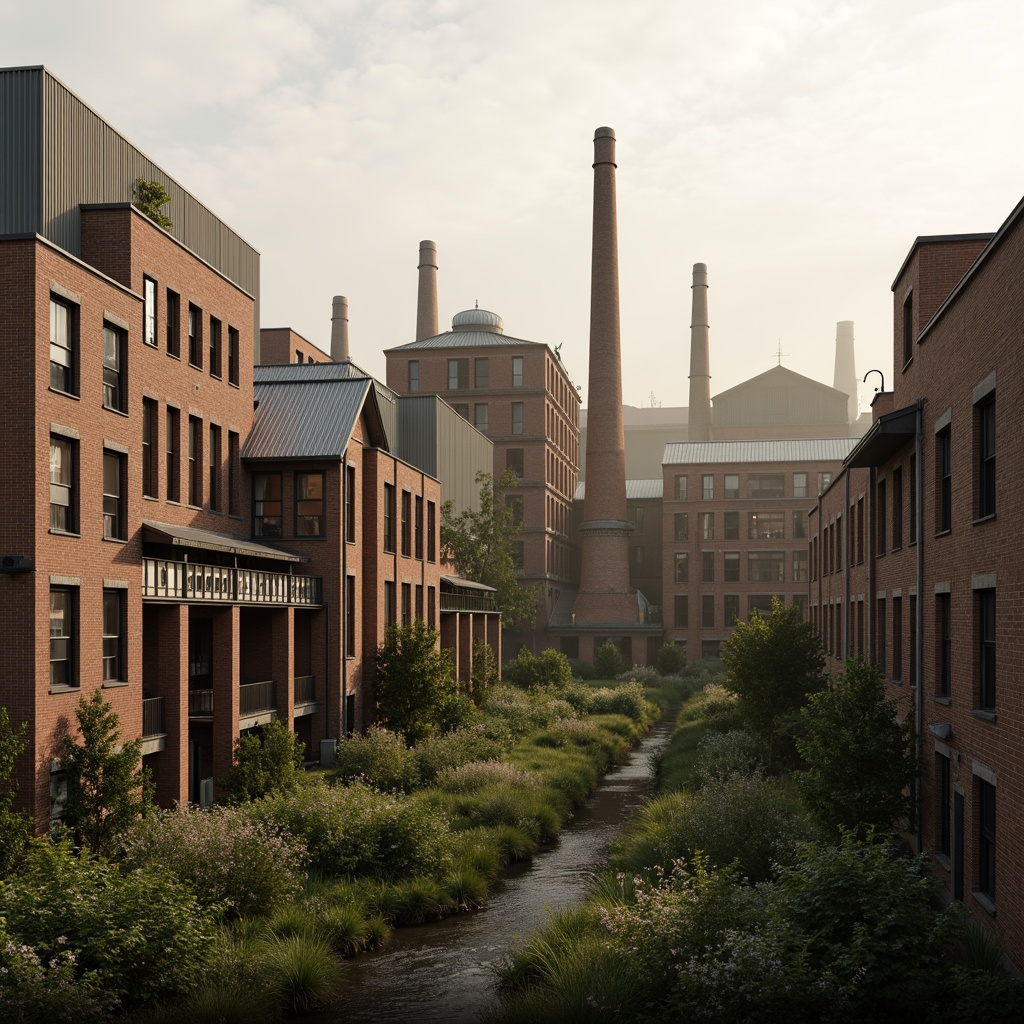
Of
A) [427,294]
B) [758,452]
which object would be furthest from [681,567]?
[427,294]

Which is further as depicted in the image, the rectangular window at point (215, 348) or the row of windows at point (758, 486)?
the row of windows at point (758, 486)

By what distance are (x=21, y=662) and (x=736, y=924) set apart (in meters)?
13.5

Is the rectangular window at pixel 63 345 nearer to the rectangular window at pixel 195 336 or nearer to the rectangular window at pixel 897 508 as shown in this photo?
the rectangular window at pixel 195 336

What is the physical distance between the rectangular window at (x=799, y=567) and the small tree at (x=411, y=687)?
156 feet

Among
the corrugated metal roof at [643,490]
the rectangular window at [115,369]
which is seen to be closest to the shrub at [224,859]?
the rectangular window at [115,369]

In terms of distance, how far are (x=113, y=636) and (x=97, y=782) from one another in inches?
140

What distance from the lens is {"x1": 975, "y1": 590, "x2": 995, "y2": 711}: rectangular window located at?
16.5 meters


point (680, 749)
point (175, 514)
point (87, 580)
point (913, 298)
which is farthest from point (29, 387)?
point (680, 749)

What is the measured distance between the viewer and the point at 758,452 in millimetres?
84062

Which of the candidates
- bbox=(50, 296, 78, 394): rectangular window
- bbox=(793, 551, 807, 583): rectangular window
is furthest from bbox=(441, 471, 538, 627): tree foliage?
bbox=(50, 296, 78, 394): rectangular window

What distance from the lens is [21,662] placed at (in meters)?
20.4

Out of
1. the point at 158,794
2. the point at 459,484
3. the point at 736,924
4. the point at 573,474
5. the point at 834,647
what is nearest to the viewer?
the point at 736,924

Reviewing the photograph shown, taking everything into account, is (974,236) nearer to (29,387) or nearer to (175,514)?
(29,387)

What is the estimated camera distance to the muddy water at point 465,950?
15.9 metres
